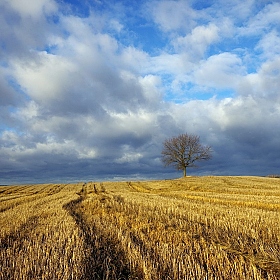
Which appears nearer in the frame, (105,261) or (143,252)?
(105,261)

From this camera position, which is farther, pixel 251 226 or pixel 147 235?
pixel 251 226

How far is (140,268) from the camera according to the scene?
17.4 feet

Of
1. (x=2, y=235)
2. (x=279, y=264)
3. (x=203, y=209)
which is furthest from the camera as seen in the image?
(x=203, y=209)

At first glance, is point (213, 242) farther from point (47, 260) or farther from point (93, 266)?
point (47, 260)

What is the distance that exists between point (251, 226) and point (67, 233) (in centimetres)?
646

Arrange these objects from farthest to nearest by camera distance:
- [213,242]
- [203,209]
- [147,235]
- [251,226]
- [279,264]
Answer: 1. [203,209]
2. [251,226]
3. [147,235]
4. [213,242]
5. [279,264]

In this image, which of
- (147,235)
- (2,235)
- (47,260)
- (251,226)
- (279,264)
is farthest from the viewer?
(251,226)

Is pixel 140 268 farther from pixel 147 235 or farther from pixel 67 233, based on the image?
pixel 67 233

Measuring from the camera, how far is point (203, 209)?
13711 mm

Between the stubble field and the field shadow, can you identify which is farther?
the field shadow

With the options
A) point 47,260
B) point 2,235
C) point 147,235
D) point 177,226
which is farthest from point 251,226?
point 2,235

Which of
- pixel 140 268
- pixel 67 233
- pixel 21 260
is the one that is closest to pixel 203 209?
pixel 67 233

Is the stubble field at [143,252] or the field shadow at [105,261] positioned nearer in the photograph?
the stubble field at [143,252]

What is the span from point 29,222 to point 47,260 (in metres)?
6.23
